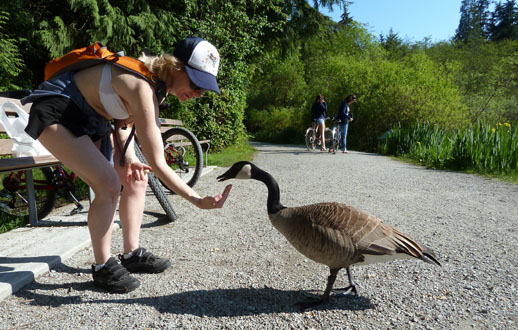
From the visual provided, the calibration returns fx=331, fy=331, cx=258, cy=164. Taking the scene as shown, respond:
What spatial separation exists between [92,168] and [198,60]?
36.3 inches

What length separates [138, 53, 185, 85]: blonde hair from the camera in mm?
1987

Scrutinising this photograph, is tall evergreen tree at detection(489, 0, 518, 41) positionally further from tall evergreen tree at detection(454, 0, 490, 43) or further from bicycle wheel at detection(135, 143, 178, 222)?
bicycle wheel at detection(135, 143, 178, 222)

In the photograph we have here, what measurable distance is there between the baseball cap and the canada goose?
99 cm

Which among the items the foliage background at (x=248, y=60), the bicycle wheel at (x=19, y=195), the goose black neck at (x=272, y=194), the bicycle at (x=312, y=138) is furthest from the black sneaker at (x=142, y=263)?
the bicycle at (x=312, y=138)

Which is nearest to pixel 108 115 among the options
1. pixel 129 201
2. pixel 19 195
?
pixel 129 201

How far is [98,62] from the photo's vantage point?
1951 millimetres

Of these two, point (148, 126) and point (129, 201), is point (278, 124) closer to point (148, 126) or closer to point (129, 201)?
point (129, 201)

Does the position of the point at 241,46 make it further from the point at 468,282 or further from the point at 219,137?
the point at 468,282

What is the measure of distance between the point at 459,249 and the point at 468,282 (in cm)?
76

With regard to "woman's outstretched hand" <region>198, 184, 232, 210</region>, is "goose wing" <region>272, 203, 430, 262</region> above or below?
below

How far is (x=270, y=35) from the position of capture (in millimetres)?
15953

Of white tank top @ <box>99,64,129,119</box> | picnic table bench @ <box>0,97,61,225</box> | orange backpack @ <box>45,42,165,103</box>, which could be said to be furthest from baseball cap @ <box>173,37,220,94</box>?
picnic table bench @ <box>0,97,61,225</box>

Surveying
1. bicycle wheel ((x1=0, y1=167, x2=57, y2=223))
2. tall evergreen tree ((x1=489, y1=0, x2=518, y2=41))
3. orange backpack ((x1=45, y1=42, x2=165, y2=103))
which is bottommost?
bicycle wheel ((x1=0, y1=167, x2=57, y2=223))

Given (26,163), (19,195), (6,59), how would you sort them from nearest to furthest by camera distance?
(26,163)
(19,195)
(6,59)
